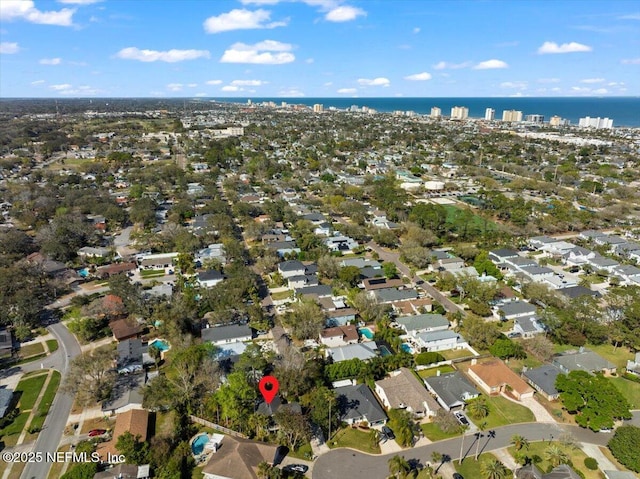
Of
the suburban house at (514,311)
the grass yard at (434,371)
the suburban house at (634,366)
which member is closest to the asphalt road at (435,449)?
the grass yard at (434,371)

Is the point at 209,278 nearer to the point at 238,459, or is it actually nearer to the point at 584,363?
the point at 238,459

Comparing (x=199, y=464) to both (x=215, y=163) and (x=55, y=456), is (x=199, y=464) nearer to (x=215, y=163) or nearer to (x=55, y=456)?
(x=55, y=456)

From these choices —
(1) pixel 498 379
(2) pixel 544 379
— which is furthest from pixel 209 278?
(2) pixel 544 379

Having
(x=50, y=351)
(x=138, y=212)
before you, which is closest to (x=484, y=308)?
(x=50, y=351)

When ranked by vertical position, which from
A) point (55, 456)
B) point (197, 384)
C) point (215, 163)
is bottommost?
point (55, 456)

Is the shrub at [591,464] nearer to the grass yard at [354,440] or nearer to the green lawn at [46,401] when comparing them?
the grass yard at [354,440]

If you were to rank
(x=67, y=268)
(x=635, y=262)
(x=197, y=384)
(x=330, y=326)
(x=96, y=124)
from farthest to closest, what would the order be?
(x=96, y=124)
(x=635, y=262)
(x=67, y=268)
(x=330, y=326)
(x=197, y=384)
